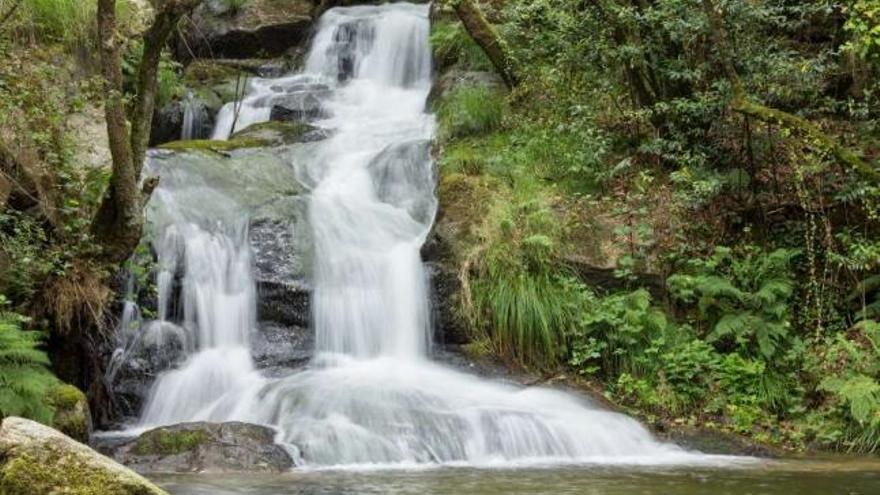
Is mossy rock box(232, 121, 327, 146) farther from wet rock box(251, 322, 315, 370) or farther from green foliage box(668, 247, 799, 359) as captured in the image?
green foliage box(668, 247, 799, 359)

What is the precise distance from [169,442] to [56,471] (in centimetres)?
335

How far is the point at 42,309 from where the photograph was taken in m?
8.21

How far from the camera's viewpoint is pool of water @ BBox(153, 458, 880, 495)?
630cm

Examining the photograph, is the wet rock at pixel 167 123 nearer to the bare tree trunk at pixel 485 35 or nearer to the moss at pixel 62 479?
the bare tree trunk at pixel 485 35

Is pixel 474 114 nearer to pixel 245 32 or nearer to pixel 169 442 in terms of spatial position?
pixel 169 442

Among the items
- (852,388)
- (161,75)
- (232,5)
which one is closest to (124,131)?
(161,75)

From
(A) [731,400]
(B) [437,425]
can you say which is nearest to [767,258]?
(A) [731,400]

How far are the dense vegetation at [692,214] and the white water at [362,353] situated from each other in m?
0.79

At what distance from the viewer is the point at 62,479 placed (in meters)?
4.09

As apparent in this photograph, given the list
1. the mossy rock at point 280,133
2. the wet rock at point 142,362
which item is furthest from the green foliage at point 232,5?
the wet rock at point 142,362

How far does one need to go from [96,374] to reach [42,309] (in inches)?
36.8

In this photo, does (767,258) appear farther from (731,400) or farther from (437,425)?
(437,425)

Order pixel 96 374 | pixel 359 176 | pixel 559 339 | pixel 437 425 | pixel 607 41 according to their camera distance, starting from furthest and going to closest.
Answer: pixel 359 176 → pixel 607 41 → pixel 559 339 → pixel 96 374 → pixel 437 425

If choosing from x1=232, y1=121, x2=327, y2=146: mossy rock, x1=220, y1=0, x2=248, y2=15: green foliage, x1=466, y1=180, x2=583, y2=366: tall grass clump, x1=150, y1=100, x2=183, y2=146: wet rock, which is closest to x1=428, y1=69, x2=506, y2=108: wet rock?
x1=232, y1=121, x2=327, y2=146: mossy rock
